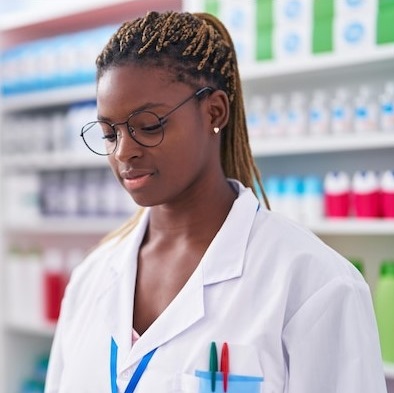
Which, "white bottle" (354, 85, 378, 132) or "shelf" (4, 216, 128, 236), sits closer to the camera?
"white bottle" (354, 85, 378, 132)

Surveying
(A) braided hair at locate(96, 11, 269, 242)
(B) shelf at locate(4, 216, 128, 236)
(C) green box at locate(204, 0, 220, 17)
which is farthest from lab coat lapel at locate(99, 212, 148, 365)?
(B) shelf at locate(4, 216, 128, 236)

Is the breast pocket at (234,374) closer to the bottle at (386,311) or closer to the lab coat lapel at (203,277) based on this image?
the lab coat lapel at (203,277)

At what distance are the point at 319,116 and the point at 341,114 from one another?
7 centimetres

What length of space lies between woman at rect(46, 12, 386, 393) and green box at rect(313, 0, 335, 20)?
102 cm

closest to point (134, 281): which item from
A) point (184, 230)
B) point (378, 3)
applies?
point (184, 230)

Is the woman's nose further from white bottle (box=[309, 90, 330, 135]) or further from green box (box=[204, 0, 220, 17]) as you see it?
green box (box=[204, 0, 220, 17])

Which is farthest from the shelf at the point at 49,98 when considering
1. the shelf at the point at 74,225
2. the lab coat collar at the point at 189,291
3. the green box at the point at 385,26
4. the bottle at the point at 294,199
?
the lab coat collar at the point at 189,291

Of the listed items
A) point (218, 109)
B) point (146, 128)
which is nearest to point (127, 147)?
point (146, 128)

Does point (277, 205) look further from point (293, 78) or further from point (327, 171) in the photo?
point (293, 78)

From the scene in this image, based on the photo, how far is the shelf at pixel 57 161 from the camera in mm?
2463

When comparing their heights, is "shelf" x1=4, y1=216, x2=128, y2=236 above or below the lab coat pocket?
below

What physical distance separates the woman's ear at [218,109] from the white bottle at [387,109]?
1082 mm

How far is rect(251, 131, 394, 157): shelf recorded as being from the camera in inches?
73.0

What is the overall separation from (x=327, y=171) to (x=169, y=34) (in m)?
1.41
